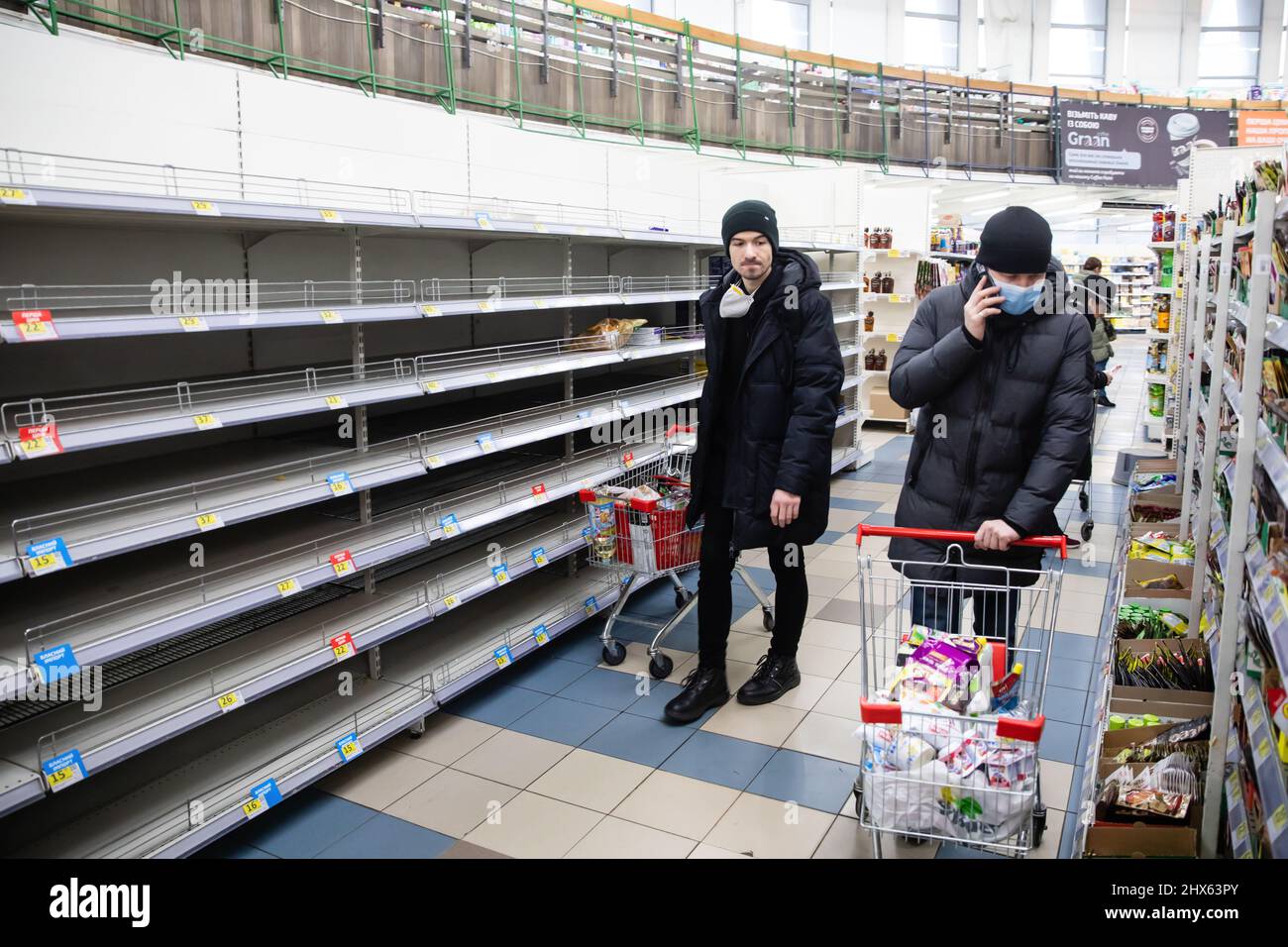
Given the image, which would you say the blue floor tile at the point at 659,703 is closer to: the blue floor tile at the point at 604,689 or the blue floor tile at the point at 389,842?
the blue floor tile at the point at 604,689

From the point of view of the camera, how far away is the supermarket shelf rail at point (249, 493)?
237 cm

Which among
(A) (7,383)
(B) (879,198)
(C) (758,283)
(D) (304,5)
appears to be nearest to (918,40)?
(B) (879,198)

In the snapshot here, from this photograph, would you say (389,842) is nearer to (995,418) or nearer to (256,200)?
(995,418)

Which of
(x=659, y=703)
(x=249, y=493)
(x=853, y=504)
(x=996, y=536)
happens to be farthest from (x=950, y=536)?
(x=853, y=504)

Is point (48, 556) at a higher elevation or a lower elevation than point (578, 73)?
lower

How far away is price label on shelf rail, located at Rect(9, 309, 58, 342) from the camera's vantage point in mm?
2133

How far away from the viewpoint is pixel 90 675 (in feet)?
9.02

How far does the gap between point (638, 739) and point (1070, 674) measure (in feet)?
6.42

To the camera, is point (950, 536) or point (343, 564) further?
point (343, 564)

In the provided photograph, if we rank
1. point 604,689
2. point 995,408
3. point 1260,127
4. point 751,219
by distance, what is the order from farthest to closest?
point 1260,127, point 604,689, point 751,219, point 995,408

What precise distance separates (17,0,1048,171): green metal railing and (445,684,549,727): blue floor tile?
10.5 feet

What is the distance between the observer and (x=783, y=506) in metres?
3.31

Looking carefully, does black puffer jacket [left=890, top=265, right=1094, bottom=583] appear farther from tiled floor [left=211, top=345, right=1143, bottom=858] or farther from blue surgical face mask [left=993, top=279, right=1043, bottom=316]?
tiled floor [left=211, top=345, right=1143, bottom=858]
